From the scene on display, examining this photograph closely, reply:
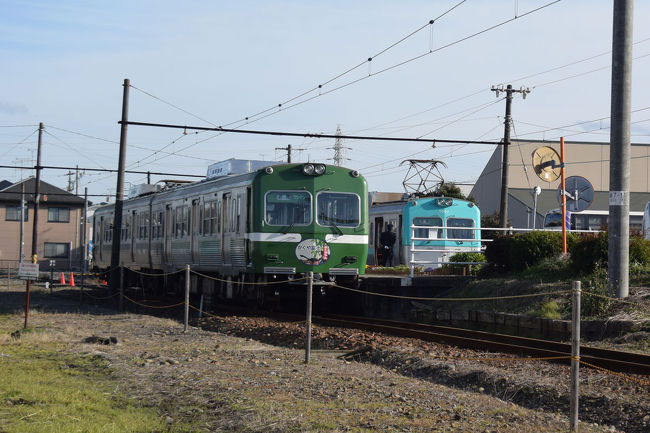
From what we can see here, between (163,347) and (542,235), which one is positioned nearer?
(163,347)

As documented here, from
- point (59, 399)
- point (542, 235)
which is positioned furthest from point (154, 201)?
point (59, 399)

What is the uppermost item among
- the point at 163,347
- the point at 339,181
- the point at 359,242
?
the point at 339,181

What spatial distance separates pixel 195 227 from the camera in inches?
915

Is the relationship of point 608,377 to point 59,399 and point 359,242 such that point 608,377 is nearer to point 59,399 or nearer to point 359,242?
point 59,399

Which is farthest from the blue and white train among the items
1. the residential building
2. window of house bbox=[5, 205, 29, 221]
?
window of house bbox=[5, 205, 29, 221]

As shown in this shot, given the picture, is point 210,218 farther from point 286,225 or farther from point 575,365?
point 575,365

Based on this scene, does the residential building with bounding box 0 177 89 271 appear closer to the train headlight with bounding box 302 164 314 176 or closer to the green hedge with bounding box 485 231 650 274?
the green hedge with bounding box 485 231 650 274

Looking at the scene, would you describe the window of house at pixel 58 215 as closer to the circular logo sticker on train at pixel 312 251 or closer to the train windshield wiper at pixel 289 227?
the train windshield wiper at pixel 289 227

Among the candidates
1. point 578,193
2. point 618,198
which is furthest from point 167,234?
point 618,198

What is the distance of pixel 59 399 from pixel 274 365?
333 cm

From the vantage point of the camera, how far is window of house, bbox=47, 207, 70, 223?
68250mm

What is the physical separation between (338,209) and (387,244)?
818cm

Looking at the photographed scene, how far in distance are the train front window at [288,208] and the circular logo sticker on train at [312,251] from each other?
0.46m

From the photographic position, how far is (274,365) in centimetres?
1101
